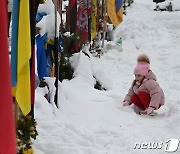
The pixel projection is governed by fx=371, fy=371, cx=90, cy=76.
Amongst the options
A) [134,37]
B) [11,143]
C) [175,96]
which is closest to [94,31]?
[175,96]

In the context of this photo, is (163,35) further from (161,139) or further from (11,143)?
(11,143)

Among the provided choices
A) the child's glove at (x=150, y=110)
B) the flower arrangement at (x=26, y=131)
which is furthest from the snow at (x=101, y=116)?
the flower arrangement at (x=26, y=131)

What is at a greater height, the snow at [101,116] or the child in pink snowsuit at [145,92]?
the child in pink snowsuit at [145,92]

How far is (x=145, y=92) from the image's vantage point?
5.84 metres

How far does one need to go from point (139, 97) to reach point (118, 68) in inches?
170

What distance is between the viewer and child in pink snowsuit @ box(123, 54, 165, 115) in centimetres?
564

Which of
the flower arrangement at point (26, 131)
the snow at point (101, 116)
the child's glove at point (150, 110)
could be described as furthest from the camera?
the child's glove at point (150, 110)

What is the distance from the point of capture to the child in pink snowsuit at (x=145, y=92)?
5.64 meters

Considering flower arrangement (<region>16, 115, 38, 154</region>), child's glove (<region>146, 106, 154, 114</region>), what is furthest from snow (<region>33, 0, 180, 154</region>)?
flower arrangement (<region>16, 115, 38, 154</region>)

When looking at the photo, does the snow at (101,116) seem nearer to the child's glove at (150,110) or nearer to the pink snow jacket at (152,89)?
the child's glove at (150,110)

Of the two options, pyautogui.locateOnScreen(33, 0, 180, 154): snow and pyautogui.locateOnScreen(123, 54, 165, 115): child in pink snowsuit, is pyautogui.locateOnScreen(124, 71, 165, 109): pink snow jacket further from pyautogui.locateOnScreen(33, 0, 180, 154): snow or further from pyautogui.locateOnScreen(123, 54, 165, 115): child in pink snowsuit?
pyautogui.locateOnScreen(33, 0, 180, 154): snow

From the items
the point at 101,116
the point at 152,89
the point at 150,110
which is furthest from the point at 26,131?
the point at 152,89

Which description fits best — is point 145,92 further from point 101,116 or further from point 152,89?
point 101,116

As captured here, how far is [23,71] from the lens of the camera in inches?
125
